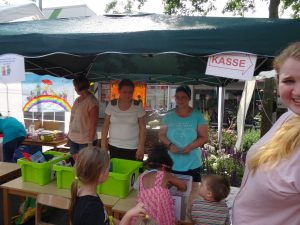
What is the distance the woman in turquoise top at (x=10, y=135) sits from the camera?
412cm

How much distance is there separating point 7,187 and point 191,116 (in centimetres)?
181

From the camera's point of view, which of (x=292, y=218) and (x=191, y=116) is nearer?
(x=292, y=218)

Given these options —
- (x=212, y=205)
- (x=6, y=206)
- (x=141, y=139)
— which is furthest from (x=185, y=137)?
(x=6, y=206)

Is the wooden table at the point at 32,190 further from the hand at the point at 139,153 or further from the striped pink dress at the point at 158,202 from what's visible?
the hand at the point at 139,153

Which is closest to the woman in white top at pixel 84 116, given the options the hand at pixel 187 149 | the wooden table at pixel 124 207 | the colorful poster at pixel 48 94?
the hand at pixel 187 149

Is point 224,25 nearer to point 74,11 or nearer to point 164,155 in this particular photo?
point 164,155

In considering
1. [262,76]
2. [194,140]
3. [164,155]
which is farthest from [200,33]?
[262,76]

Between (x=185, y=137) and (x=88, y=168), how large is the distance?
1.26 metres

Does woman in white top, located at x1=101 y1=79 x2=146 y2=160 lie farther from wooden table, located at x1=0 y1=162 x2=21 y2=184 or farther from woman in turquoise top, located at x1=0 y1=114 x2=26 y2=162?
woman in turquoise top, located at x1=0 y1=114 x2=26 y2=162

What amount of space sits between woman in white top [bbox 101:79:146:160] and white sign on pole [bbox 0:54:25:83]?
1018mm

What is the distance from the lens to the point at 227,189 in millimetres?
1864

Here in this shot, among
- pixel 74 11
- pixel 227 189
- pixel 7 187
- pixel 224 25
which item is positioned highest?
pixel 74 11

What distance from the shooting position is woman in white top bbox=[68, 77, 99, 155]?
10.9 ft

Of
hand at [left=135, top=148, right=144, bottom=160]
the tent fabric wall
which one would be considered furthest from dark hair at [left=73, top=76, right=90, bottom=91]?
hand at [left=135, top=148, right=144, bottom=160]
